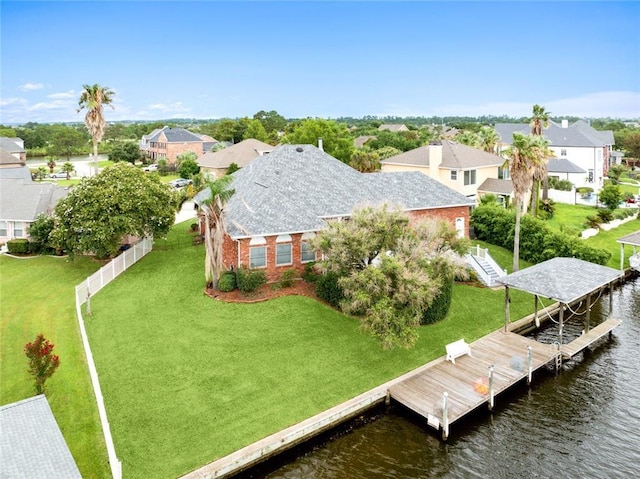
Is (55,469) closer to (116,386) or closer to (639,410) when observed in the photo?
(116,386)

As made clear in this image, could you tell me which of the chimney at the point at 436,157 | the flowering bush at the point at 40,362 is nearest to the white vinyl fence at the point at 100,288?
the flowering bush at the point at 40,362

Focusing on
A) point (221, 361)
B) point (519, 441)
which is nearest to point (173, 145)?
point (221, 361)

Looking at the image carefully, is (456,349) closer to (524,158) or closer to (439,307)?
(439,307)

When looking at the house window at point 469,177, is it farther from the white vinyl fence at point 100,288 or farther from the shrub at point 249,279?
the white vinyl fence at point 100,288

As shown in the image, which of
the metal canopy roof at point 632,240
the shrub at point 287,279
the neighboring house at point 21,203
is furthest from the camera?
the neighboring house at point 21,203

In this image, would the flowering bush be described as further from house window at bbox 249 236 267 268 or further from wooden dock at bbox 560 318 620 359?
wooden dock at bbox 560 318 620 359

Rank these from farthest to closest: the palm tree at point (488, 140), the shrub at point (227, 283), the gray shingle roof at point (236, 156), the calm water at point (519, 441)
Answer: the gray shingle roof at point (236, 156), the palm tree at point (488, 140), the shrub at point (227, 283), the calm water at point (519, 441)

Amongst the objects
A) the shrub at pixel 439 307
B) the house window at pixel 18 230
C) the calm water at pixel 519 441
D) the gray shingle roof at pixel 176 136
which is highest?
the gray shingle roof at pixel 176 136
